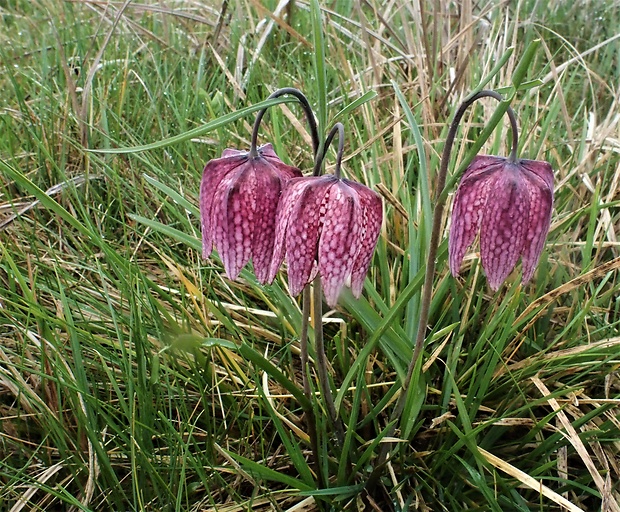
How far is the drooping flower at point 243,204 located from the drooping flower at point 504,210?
0.26 m

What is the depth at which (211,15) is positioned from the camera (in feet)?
9.71

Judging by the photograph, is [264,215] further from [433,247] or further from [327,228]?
[433,247]

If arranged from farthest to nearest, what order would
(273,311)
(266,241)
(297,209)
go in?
(273,311) < (266,241) < (297,209)

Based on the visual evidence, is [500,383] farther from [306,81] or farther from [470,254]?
[306,81]

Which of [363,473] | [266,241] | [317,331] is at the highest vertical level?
[266,241]

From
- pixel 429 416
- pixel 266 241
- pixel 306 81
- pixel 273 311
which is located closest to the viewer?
pixel 266 241

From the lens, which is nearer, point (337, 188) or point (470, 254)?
point (337, 188)

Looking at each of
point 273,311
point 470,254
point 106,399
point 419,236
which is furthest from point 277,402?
point 470,254

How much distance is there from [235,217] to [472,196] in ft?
1.10

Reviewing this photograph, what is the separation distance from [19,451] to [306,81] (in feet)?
4.51

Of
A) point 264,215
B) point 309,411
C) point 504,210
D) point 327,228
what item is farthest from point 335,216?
point 309,411

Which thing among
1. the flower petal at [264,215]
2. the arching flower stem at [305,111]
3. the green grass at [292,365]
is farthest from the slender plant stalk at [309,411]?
the arching flower stem at [305,111]

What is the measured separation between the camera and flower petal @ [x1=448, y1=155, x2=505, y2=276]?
3.03ft

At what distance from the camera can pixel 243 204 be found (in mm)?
955
